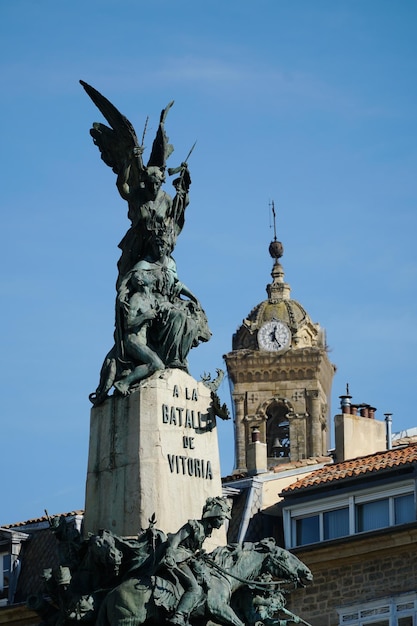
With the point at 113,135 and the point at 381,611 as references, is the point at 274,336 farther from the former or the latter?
the point at 113,135

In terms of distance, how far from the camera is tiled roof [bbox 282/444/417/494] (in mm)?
51250

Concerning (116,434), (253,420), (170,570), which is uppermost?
(253,420)

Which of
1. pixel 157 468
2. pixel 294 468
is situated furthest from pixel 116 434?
pixel 294 468

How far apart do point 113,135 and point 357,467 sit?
1964cm

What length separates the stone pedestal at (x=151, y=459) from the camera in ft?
106

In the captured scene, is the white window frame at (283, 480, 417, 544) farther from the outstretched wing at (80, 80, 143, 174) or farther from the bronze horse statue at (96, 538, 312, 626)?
the bronze horse statue at (96, 538, 312, 626)

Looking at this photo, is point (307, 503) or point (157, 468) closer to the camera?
point (157, 468)

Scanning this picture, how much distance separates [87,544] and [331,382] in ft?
319

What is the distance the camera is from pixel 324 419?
4813 inches

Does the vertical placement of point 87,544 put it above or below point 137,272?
below

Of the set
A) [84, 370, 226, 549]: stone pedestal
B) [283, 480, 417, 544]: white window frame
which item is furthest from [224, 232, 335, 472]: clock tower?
[84, 370, 226, 549]: stone pedestal

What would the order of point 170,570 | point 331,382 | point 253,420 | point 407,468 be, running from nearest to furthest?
point 170,570, point 407,468, point 253,420, point 331,382

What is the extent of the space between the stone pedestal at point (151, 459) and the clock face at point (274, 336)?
91744mm

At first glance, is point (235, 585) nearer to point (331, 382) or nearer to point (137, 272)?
point (137, 272)
